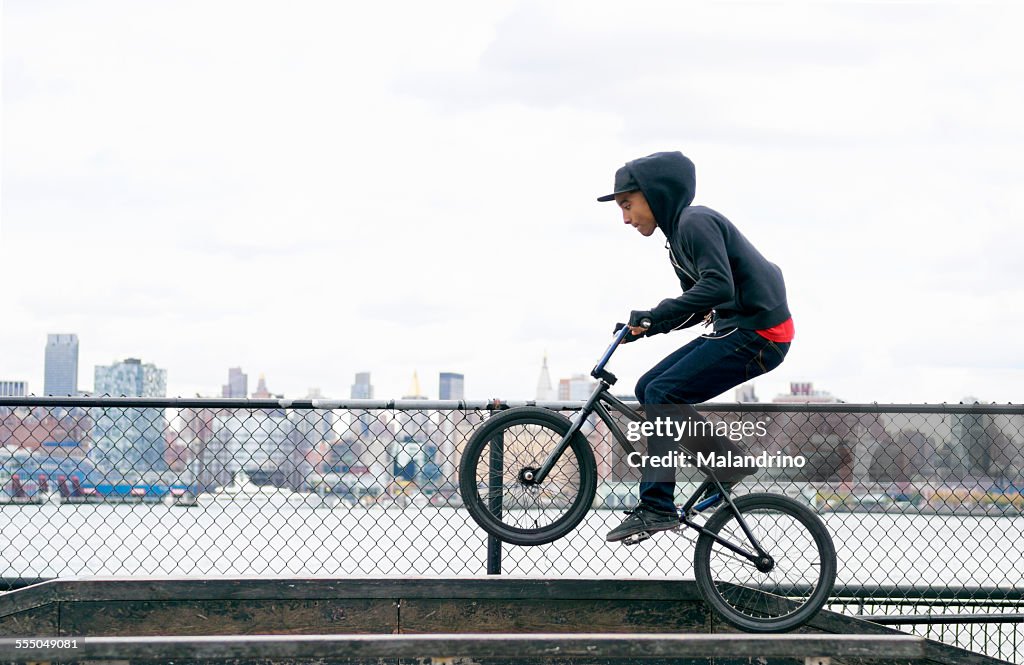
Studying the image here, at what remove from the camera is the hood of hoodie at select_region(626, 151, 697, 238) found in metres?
4.69

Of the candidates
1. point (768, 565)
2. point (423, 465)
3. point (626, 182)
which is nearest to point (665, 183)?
point (626, 182)

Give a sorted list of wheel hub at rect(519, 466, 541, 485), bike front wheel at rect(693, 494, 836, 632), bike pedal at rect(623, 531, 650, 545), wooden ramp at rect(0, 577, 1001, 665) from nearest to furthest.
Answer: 1. wooden ramp at rect(0, 577, 1001, 665)
2. bike front wheel at rect(693, 494, 836, 632)
3. bike pedal at rect(623, 531, 650, 545)
4. wheel hub at rect(519, 466, 541, 485)

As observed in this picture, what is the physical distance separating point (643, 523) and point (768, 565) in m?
0.61

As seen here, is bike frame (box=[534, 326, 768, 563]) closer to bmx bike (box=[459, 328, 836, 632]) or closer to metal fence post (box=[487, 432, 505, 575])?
bmx bike (box=[459, 328, 836, 632])

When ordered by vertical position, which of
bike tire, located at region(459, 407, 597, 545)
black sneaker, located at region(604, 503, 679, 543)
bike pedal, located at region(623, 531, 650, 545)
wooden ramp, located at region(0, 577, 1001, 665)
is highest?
bike tire, located at region(459, 407, 597, 545)

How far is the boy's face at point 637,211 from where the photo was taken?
15.5ft

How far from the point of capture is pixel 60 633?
444 cm

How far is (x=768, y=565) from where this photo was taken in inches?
184

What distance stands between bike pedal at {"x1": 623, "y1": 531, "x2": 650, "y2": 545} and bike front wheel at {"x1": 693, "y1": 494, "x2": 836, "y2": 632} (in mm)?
234

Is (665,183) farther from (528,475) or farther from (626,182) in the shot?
(528,475)

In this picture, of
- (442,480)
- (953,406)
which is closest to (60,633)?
(442,480)
